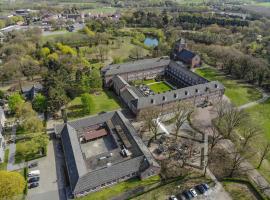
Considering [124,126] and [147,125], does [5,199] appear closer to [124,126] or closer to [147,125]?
[124,126]

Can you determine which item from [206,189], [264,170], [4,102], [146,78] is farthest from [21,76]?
[264,170]

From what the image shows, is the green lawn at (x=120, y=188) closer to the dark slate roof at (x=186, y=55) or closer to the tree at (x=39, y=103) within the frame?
the tree at (x=39, y=103)

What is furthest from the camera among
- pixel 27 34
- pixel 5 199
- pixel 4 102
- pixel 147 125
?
pixel 27 34

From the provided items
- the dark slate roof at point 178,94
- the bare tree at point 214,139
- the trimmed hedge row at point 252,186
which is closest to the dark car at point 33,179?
the dark slate roof at point 178,94

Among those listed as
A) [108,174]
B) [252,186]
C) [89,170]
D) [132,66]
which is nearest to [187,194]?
[252,186]

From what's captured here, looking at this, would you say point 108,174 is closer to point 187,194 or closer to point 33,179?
point 187,194
